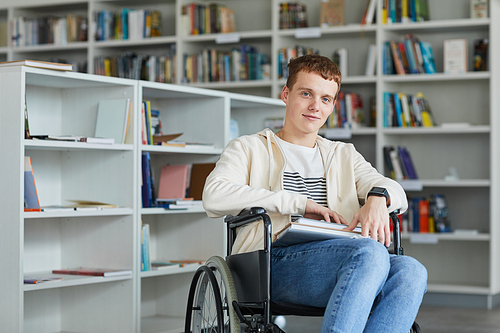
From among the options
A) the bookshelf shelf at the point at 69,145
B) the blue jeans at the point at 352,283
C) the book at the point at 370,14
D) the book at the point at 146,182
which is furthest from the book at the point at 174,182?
the book at the point at 370,14

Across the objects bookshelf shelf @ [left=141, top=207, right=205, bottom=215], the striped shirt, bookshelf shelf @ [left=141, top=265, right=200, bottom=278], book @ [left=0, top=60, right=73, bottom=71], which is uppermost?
book @ [left=0, top=60, right=73, bottom=71]

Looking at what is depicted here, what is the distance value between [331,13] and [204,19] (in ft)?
3.21

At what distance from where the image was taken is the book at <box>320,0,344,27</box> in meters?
4.53

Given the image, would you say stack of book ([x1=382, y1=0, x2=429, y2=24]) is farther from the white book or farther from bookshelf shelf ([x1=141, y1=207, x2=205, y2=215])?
bookshelf shelf ([x1=141, y1=207, x2=205, y2=215])

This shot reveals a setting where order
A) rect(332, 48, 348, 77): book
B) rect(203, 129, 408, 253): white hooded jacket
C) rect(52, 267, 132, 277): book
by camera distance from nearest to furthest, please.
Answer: rect(203, 129, 408, 253): white hooded jacket
rect(52, 267, 132, 277): book
rect(332, 48, 348, 77): book

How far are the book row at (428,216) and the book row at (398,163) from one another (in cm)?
19

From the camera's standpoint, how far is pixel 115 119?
287 cm

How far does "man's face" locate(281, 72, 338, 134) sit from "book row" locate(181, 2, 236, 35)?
9.30 ft

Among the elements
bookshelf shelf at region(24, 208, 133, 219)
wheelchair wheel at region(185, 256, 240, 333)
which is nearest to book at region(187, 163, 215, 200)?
bookshelf shelf at region(24, 208, 133, 219)

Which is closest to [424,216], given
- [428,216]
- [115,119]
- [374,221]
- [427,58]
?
[428,216]

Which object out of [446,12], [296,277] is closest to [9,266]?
[296,277]

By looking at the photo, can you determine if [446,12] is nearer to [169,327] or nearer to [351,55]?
[351,55]

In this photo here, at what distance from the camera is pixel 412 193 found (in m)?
4.62

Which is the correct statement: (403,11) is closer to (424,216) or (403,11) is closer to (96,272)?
(424,216)
